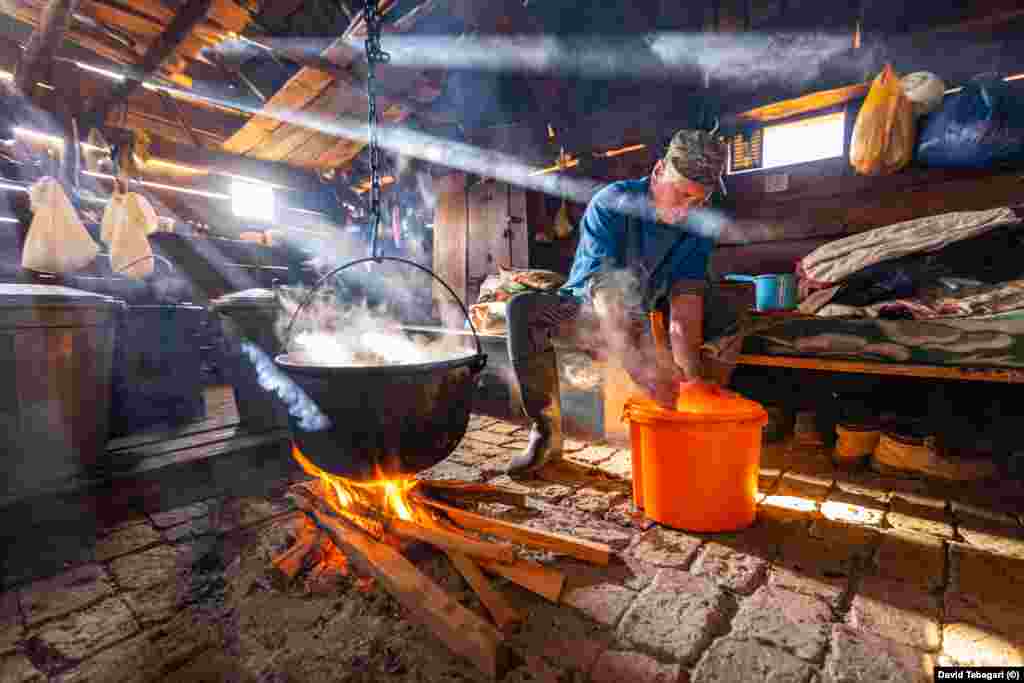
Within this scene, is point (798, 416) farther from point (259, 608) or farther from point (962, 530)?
point (259, 608)

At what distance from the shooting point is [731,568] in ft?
6.63

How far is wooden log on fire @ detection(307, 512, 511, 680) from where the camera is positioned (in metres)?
1.42

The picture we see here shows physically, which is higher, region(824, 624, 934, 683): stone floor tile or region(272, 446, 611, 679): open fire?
region(272, 446, 611, 679): open fire

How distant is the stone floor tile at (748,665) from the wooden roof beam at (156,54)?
6.13 m

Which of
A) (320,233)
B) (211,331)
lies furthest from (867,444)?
(320,233)

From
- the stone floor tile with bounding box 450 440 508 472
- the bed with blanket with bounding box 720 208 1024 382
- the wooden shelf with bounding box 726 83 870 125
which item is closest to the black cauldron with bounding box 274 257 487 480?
the stone floor tile with bounding box 450 440 508 472

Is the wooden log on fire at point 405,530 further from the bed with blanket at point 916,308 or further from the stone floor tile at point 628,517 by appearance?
the bed with blanket at point 916,308

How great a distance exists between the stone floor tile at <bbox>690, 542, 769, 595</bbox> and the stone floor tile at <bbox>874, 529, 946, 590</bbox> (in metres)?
0.56

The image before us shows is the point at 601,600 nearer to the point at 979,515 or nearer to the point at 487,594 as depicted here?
the point at 487,594

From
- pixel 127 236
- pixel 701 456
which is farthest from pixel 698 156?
pixel 127 236

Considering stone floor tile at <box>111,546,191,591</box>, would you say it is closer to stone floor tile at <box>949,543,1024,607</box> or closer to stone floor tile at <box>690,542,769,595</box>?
stone floor tile at <box>690,542,769,595</box>

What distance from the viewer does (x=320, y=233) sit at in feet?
34.1

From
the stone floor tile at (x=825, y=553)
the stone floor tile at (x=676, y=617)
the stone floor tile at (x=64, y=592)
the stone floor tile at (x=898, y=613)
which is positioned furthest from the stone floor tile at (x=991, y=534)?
the stone floor tile at (x=64, y=592)

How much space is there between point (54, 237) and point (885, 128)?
8.93 meters
